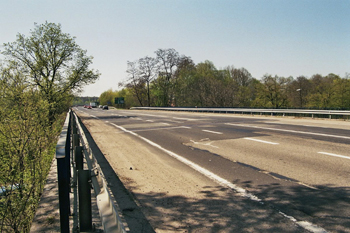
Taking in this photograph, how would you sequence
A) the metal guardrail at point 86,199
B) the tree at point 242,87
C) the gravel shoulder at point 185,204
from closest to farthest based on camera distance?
the metal guardrail at point 86,199 → the gravel shoulder at point 185,204 → the tree at point 242,87

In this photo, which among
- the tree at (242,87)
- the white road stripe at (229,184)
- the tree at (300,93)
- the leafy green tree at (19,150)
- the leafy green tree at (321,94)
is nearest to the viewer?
the white road stripe at (229,184)

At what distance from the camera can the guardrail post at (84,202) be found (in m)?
2.94

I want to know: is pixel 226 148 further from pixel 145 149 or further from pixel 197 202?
pixel 197 202

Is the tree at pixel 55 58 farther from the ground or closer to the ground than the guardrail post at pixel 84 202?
farther from the ground

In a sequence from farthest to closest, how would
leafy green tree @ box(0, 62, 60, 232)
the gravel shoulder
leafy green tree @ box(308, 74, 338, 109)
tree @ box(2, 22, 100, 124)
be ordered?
leafy green tree @ box(308, 74, 338, 109), tree @ box(2, 22, 100, 124), leafy green tree @ box(0, 62, 60, 232), the gravel shoulder

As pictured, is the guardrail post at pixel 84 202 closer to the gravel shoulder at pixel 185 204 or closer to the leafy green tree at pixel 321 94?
the gravel shoulder at pixel 185 204

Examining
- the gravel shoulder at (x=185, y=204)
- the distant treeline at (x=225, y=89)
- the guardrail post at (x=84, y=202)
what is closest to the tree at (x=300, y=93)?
the distant treeline at (x=225, y=89)

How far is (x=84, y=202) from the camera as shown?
295cm

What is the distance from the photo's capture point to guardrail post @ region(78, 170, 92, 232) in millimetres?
2938

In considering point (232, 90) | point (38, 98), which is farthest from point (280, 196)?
point (232, 90)

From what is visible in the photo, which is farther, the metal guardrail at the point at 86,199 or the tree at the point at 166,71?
the tree at the point at 166,71

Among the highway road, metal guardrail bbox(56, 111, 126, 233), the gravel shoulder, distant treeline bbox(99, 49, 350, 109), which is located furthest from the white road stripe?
distant treeline bbox(99, 49, 350, 109)

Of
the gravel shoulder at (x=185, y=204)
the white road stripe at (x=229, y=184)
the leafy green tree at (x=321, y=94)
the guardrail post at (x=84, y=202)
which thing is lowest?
the gravel shoulder at (x=185, y=204)

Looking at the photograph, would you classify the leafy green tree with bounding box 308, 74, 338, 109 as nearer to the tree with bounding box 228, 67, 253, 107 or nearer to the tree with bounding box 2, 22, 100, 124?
Answer: the tree with bounding box 228, 67, 253, 107
